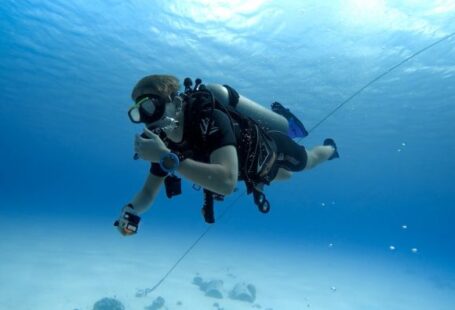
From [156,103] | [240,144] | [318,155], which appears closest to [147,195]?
[240,144]

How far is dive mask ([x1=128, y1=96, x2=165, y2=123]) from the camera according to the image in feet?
10.9

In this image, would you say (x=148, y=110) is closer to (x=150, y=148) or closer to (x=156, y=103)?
(x=156, y=103)

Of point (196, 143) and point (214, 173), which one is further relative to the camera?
point (196, 143)

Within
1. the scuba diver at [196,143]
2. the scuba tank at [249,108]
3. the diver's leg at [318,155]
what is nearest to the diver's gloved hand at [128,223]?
the scuba diver at [196,143]

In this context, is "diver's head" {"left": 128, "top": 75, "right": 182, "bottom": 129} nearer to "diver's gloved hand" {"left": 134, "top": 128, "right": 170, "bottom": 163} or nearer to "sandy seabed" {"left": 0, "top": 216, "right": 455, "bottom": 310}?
"diver's gloved hand" {"left": 134, "top": 128, "right": 170, "bottom": 163}

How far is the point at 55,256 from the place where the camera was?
63.8ft

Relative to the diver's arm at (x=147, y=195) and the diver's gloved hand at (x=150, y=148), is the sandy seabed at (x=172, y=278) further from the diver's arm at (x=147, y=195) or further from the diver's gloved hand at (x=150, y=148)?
the diver's gloved hand at (x=150, y=148)

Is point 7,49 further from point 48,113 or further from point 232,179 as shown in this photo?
point 232,179

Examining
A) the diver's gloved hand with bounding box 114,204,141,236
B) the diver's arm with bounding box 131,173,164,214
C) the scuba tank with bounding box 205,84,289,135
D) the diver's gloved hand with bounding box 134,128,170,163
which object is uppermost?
the scuba tank with bounding box 205,84,289,135

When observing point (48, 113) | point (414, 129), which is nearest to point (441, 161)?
point (414, 129)

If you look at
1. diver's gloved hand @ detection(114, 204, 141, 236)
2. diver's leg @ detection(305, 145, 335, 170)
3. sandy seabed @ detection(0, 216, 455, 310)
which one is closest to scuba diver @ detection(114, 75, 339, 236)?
diver's gloved hand @ detection(114, 204, 141, 236)

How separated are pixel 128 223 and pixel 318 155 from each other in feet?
13.3

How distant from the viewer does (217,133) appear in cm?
357

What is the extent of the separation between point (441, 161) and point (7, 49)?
5436 cm
